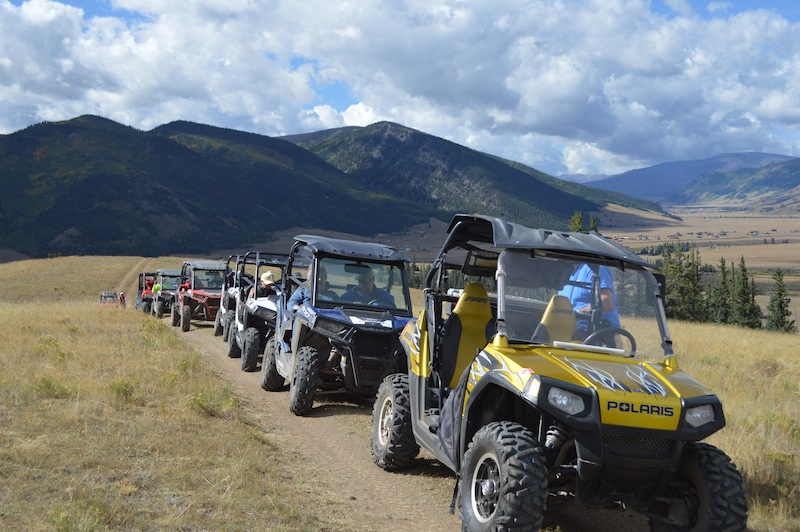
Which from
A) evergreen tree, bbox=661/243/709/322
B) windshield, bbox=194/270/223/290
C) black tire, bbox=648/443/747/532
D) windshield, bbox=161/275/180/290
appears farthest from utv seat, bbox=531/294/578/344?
evergreen tree, bbox=661/243/709/322

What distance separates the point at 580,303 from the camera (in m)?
6.05

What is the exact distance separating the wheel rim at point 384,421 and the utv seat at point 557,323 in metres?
2.50

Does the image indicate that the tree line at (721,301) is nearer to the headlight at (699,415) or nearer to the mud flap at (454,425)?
the mud flap at (454,425)

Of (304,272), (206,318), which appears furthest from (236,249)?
(304,272)

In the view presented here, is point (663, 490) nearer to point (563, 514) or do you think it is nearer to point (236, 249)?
point (563, 514)

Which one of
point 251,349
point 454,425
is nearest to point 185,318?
point 251,349

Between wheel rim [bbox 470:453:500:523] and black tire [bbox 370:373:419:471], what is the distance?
2079mm

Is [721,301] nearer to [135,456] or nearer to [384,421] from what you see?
[384,421]

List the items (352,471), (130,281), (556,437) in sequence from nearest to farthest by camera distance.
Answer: (556,437) < (352,471) < (130,281)

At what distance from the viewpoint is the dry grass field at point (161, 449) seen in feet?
18.7

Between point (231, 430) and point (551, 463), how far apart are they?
4.62 meters

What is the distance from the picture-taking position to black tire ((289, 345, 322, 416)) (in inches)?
404

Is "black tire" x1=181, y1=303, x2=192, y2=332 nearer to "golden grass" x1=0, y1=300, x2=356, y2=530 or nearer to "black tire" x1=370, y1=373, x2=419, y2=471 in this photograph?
"golden grass" x1=0, y1=300, x2=356, y2=530

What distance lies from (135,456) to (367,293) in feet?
18.3
